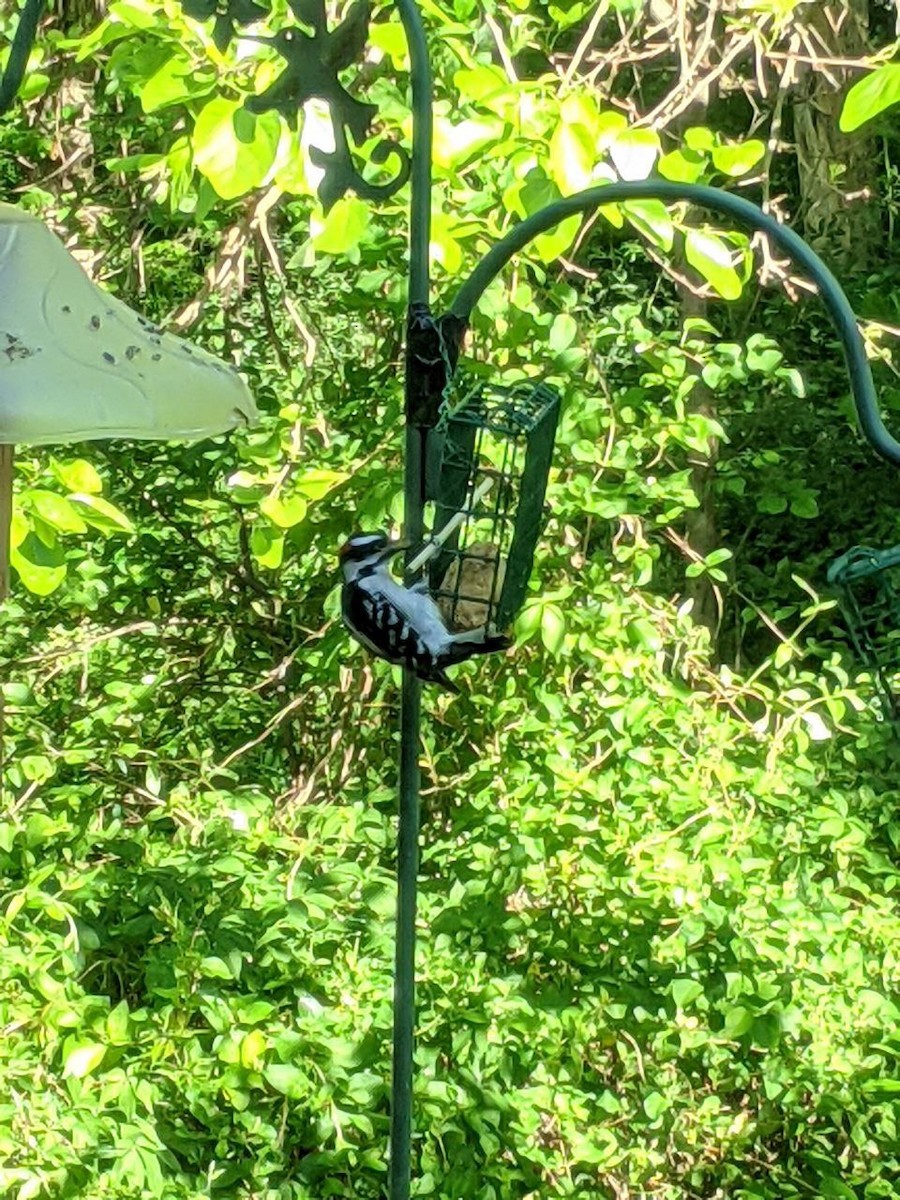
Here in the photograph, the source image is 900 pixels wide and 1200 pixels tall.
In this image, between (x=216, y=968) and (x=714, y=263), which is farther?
(x=216, y=968)

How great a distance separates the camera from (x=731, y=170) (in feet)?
6.16

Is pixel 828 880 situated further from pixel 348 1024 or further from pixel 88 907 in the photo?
pixel 88 907

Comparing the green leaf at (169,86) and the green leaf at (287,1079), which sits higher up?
the green leaf at (169,86)

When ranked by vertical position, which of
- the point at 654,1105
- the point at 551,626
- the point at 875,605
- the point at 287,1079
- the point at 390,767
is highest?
the point at 875,605

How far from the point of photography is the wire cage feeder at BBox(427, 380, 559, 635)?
3.87ft

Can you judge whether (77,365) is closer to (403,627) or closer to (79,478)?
(403,627)

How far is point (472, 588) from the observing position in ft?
4.20

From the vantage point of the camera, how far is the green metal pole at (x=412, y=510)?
44.0 inches

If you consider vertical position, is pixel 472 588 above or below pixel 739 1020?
above

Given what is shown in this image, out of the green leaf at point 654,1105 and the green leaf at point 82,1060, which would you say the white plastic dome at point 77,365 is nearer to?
the green leaf at point 82,1060

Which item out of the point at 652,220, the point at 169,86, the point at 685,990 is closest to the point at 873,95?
the point at 652,220

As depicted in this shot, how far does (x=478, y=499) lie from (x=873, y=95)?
479 mm

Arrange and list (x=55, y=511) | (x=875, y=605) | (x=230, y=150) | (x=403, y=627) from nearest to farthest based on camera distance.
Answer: (x=403, y=627)
(x=875, y=605)
(x=230, y=150)
(x=55, y=511)

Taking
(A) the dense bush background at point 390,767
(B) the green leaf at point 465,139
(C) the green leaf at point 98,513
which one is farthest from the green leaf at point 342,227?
(C) the green leaf at point 98,513
